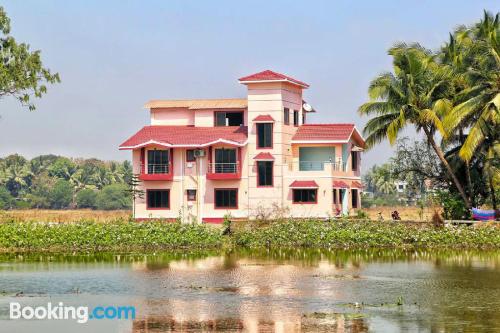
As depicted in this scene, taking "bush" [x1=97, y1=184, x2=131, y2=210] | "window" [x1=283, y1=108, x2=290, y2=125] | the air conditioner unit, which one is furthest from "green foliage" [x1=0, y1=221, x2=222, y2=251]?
"bush" [x1=97, y1=184, x2=131, y2=210]

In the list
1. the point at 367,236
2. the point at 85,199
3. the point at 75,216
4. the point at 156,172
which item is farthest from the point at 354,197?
the point at 85,199

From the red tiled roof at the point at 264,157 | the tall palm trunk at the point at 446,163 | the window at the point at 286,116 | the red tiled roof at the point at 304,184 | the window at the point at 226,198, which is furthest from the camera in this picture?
the window at the point at 286,116

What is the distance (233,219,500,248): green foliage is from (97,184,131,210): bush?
2791 inches

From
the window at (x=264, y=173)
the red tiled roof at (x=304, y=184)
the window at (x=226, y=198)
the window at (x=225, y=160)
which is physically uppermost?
the window at (x=225, y=160)

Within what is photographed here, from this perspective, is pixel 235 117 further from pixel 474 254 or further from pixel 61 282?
pixel 61 282

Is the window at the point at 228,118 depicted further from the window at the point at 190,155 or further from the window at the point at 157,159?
the window at the point at 157,159

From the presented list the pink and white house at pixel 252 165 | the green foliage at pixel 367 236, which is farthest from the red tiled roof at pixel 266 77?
the green foliage at pixel 367 236

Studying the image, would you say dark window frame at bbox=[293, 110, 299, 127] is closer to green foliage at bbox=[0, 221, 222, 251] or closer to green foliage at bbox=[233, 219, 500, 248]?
green foliage at bbox=[233, 219, 500, 248]

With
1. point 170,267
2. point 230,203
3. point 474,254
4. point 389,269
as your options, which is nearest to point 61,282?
point 170,267

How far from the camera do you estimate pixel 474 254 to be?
41.1m

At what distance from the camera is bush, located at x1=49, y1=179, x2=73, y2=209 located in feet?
385

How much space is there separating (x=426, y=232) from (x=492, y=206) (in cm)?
1189

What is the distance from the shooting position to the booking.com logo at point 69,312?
23.7 meters

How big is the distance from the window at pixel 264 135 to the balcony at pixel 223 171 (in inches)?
74.1
